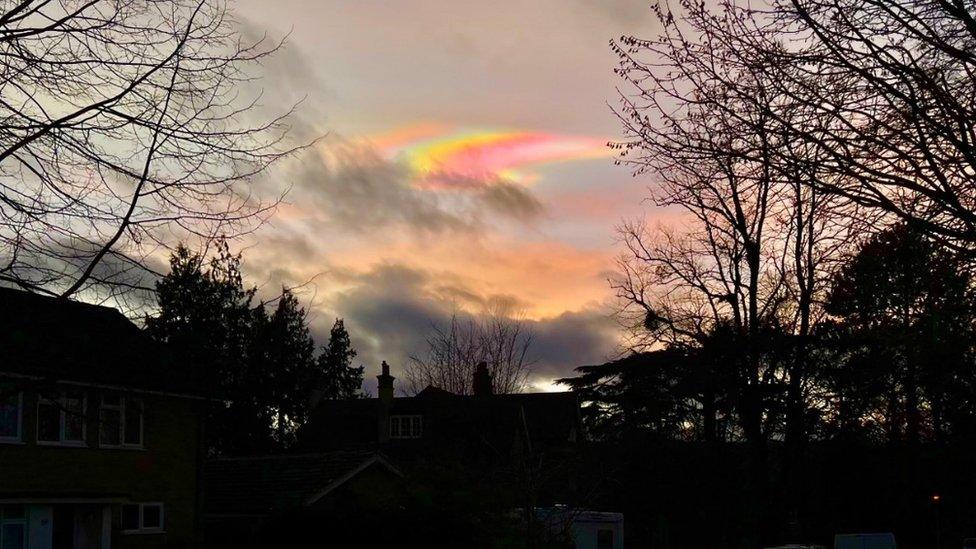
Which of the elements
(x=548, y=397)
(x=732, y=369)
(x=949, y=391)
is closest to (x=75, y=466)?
(x=732, y=369)

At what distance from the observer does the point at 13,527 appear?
89.0ft

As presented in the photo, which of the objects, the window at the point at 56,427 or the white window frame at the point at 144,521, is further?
the white window frame at the point at 144,521

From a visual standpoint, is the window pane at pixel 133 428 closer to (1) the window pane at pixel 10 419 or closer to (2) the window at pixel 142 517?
(2) the window at pixel 142 517

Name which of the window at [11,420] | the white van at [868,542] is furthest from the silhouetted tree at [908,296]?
the white van at [868,542]

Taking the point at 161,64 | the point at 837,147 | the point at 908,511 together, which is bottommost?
the point at 908,511

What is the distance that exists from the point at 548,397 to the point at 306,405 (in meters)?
15.1

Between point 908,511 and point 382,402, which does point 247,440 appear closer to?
point 382,402

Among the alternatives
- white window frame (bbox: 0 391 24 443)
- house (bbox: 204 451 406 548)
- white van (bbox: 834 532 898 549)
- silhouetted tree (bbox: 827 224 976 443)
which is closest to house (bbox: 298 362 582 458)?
house (bbox: 204 451 406 548)

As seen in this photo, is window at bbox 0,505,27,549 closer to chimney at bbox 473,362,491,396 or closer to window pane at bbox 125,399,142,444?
window pane at bbox 125,399,142,444

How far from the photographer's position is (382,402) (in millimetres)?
60438

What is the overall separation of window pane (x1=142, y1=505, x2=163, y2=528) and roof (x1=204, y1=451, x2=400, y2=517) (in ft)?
9.14

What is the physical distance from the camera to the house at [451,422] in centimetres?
5875

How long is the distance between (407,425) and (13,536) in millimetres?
35291

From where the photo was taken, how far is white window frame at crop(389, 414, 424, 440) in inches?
2409
